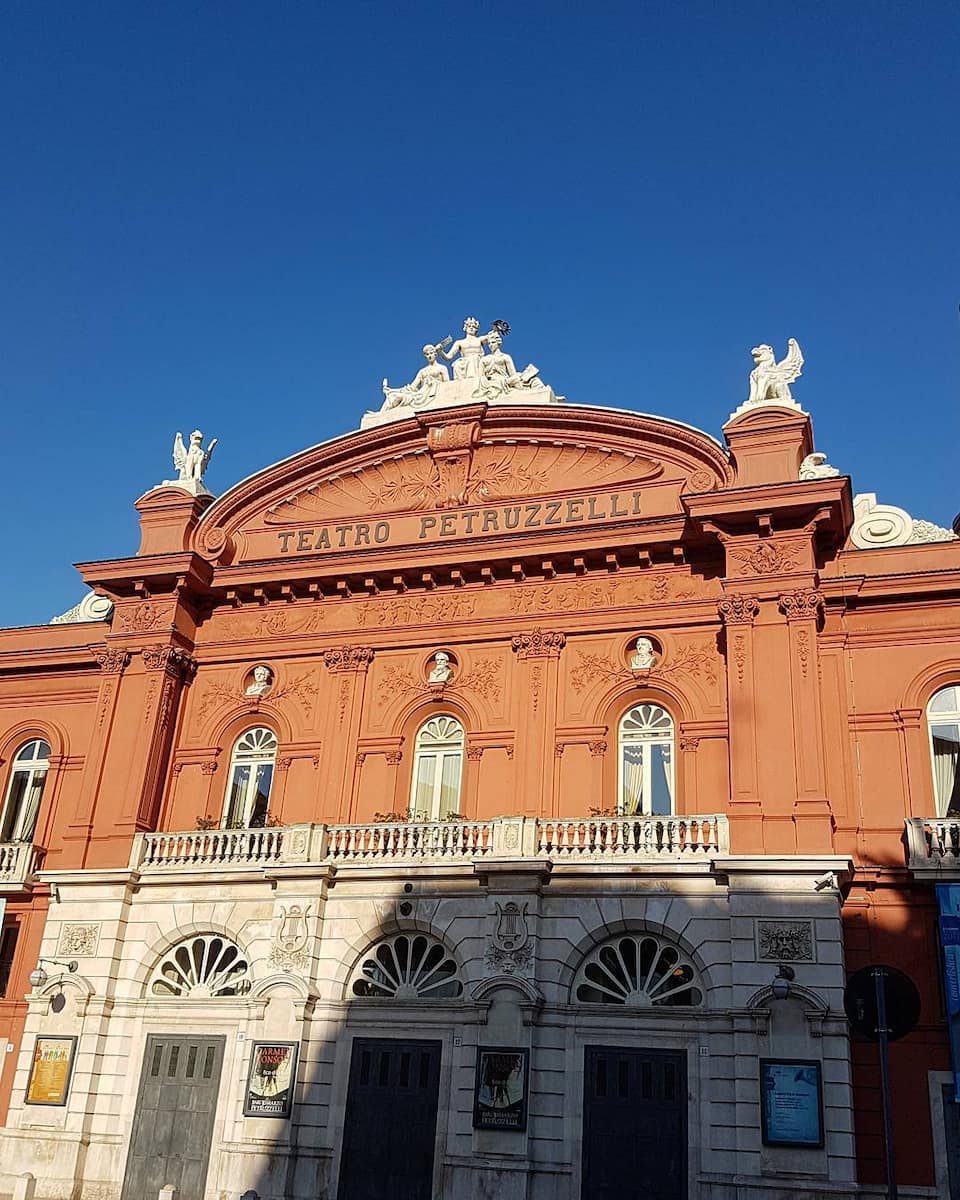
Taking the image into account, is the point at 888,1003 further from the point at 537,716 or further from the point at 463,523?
the point at 463,523

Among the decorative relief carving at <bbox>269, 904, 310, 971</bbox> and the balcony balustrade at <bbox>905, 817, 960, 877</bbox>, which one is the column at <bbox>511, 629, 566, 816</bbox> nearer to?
the decorative relief carving at <bbox>269, 904, 310, 971</bbox>

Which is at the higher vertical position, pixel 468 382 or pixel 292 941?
pixel 468 382

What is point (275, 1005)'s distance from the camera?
2302 centimetres

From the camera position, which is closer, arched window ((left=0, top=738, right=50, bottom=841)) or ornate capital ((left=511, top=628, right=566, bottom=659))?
ornate capital ((left=511, top=628, right=566, bottom=659))

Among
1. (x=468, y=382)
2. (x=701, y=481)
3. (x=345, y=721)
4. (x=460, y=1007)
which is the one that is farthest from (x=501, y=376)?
(x=460, y=1007)

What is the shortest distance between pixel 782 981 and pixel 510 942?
16.0 ft

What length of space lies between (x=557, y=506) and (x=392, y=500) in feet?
13.8

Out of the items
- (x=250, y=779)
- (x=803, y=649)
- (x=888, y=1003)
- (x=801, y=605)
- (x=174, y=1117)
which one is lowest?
(x=174, y=1117)

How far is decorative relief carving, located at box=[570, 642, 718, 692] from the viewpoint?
80.1ft

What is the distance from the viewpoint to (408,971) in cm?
2303

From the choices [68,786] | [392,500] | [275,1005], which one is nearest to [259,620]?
[392,500]

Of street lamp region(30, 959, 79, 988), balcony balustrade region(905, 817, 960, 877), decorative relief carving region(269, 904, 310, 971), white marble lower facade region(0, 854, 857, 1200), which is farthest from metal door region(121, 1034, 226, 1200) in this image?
balcony balustrade region(905, 817, 960, 877)

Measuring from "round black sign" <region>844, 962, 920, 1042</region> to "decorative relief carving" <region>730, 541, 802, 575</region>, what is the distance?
7.55 metres

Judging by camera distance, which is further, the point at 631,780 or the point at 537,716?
the point at 537,716
